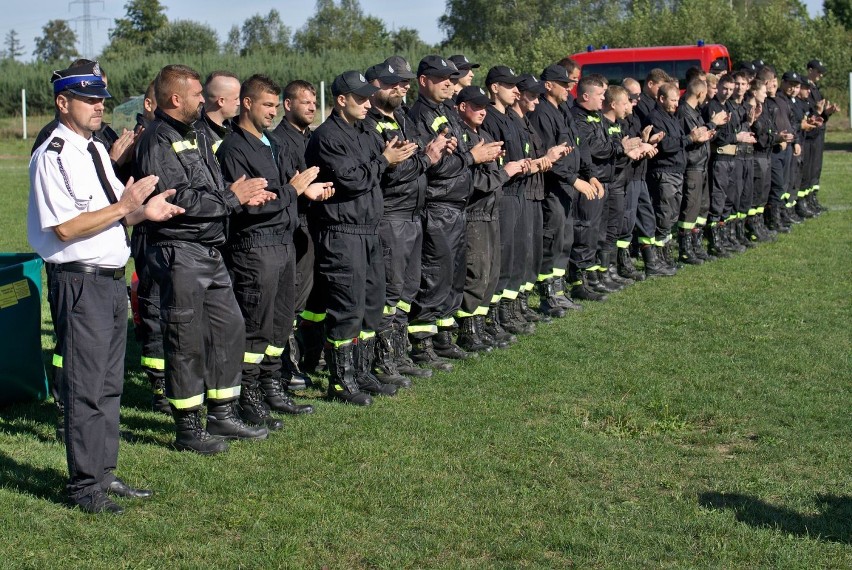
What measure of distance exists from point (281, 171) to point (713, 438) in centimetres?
348

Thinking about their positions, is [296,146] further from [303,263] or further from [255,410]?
[255,410]

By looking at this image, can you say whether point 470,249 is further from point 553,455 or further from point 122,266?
point 122,266

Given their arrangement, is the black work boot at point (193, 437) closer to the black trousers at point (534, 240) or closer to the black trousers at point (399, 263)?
the black trousers at point (399, 263)

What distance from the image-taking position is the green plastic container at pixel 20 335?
298 inches

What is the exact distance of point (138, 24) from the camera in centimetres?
8062

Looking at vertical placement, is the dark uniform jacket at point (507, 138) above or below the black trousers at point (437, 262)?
above

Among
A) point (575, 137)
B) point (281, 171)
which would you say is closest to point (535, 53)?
point (575, 137)

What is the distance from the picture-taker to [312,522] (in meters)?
5.60

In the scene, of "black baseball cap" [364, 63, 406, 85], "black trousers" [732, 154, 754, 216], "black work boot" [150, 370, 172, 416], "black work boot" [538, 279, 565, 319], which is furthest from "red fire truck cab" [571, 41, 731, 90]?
"black work boot" [150, 370, 172, 416]

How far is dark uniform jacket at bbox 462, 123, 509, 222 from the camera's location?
9539mm

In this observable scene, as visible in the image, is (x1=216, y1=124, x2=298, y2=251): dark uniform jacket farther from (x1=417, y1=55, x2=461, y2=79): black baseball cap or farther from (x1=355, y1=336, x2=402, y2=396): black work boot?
(x1=417, y1=55, x2=461, y2=79): black baseball cap

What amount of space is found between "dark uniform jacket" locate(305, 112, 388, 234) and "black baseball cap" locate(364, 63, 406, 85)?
2.04ft

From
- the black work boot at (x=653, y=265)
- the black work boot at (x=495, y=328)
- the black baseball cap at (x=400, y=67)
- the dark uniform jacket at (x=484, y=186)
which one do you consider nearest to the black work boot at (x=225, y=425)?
the black baseball cap at (x=400, y=67)

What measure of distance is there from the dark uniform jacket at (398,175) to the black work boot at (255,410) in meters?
1.88
